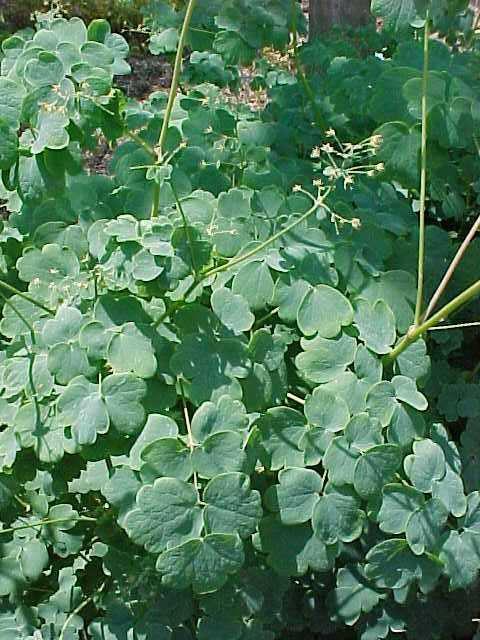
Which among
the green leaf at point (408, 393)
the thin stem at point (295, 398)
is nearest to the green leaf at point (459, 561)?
the green leaf at point (408, 393)

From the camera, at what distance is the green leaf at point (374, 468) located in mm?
1401

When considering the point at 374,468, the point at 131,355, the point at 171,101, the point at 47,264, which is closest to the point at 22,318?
the point at 47,264

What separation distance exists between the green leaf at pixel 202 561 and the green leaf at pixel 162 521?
3cm

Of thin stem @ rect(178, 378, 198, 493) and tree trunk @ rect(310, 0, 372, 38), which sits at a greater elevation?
tree trunk @ rect(310, 0, 372, 38)

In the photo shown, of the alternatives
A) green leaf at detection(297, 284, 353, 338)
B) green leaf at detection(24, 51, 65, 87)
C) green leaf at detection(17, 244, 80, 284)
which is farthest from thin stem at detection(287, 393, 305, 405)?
green leaf at detection(24, 51, 65, 87)

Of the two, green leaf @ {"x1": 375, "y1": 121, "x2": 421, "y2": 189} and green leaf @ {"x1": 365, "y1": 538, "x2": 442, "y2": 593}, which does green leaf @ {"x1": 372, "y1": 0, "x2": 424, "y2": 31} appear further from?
green leaf @ {"x1": 365, "y1": 538, "x2": 442, "y2": 593}

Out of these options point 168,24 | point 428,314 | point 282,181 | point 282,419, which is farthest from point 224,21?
point 282,419

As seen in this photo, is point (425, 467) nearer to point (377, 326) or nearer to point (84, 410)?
point (377, 326)

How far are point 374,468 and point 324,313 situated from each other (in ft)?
1.01

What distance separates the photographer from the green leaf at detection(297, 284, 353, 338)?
1.53m

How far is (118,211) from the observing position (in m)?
1.78

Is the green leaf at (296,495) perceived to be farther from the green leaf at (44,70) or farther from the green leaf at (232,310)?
the green leaf at (44,70)

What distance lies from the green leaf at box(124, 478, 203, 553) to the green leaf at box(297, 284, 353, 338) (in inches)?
16.5

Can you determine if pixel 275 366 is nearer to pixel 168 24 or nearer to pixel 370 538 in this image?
pixel 370 538
